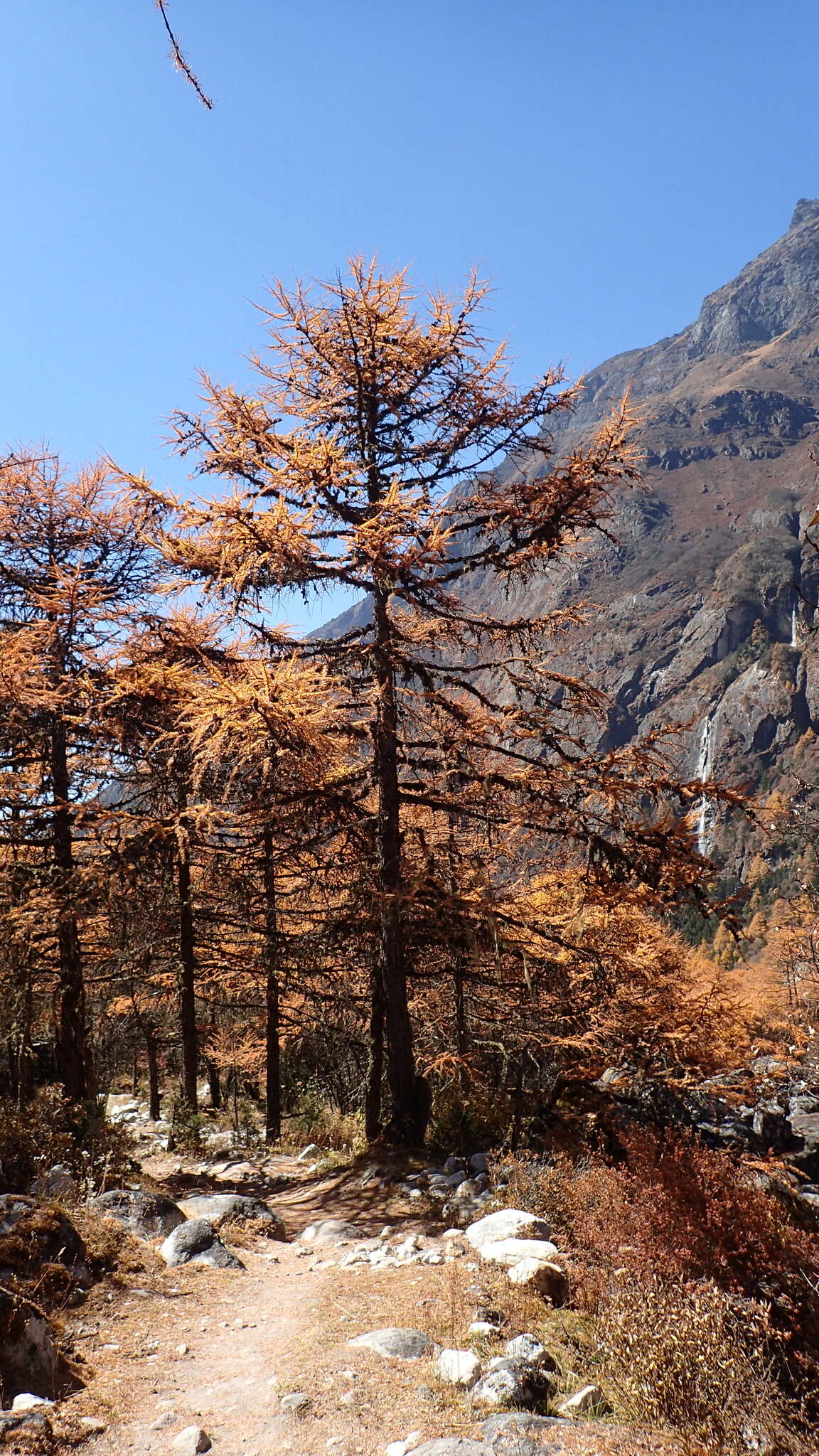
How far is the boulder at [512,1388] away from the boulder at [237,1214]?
13.1ft

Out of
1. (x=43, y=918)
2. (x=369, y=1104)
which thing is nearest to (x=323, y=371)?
(x=43, y=918)

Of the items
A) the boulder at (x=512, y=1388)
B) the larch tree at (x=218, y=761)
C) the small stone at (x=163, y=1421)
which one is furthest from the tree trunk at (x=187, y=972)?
the boulder at (x=512, y=1388)

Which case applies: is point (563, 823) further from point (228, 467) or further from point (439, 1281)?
point (228, 467)

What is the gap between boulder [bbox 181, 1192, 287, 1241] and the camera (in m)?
7.71

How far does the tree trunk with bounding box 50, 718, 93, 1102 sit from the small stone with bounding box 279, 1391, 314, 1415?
270 inches

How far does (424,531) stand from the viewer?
26.0 ft

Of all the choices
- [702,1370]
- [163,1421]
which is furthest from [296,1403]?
[702,1370]

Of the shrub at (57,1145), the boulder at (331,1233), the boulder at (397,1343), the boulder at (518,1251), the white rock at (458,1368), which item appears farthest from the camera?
the boulder at (331,1233)

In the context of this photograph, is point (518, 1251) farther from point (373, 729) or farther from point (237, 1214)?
point (373, 729)

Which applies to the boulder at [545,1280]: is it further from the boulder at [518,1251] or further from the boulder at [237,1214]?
the boulder at [237,1214]

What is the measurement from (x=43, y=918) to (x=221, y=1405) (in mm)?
7075

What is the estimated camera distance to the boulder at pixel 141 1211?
675cm

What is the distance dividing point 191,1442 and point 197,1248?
121 inches

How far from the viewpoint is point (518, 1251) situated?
5766 millimetres
